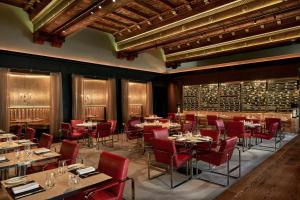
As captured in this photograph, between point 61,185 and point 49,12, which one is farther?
point 49,12

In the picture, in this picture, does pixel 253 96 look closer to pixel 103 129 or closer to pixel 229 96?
pixel 229 96

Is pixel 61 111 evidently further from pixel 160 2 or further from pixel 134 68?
pixel 160 2

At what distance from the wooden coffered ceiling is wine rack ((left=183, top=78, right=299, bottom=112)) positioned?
1.82m

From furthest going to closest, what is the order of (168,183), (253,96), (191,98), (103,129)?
(191,98)
(253,96)
(103,129)
(168,183)

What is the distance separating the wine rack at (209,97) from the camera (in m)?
11.8

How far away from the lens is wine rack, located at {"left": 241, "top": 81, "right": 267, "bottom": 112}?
10.3m

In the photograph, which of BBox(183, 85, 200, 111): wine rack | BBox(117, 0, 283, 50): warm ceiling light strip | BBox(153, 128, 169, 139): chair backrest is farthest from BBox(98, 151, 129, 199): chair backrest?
BBox(183, 85, 200, 111): wine rack

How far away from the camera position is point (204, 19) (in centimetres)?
679

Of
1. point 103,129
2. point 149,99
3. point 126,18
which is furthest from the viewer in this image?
point 149,99

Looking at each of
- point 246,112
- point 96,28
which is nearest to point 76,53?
point 96,28

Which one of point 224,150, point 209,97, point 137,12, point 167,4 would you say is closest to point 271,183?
point 224,150

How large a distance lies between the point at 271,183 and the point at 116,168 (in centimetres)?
240

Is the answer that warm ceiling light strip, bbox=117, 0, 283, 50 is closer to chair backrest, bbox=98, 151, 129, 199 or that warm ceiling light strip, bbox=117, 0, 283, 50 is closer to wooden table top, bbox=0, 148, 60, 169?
chair backrest, bbox=98, 151, 129, 199

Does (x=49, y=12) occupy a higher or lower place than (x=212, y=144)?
higher
